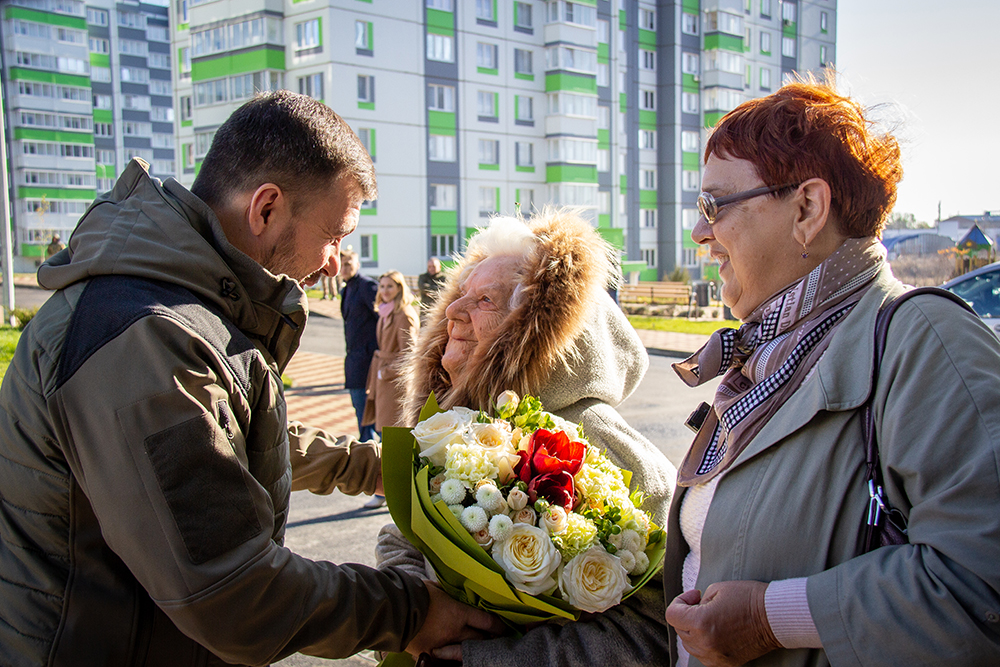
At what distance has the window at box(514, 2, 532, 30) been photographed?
4009 centimetres

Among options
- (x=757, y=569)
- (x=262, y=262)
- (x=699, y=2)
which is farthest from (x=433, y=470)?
(x=699, y=2)

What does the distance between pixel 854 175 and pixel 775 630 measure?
42.8 inches

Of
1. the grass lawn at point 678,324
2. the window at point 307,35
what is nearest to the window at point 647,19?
the window at point 307,35

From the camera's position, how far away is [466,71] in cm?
3803

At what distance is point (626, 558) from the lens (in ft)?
6.40

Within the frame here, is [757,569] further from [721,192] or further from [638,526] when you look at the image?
[721,192]

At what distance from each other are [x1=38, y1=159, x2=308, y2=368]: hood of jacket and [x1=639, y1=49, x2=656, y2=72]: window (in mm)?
48829

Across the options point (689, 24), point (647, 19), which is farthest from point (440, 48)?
point (689, 24)

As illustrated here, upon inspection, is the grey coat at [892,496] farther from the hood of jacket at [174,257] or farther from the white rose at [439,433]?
the hood of jacket at [174,257]

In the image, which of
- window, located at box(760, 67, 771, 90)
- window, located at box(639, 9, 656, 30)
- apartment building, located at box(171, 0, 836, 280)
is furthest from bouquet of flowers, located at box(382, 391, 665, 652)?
window, located at box(760, 67, 771, 90)

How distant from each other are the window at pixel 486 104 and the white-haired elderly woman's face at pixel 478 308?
37.8 meters

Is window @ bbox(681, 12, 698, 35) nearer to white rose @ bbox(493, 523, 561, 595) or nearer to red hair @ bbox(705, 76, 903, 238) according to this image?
red hair @ bbox(705, 76, 903, 238)

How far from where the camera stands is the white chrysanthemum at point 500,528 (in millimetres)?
1865

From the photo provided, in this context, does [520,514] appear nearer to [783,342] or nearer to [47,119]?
[783,342]
